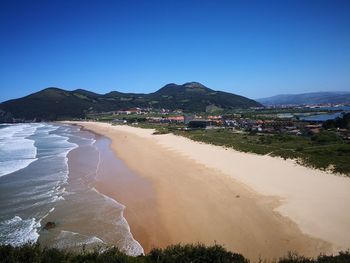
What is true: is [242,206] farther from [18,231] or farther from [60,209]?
[18,231]

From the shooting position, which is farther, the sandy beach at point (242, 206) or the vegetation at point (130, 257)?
the sandy beach at point (242, 206)

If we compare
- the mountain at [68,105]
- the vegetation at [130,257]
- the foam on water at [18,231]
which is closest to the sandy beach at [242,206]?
the vegetation at [130,257]

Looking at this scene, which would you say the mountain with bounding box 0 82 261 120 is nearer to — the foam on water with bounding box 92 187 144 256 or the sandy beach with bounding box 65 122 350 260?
the sandy beach with bounding box 65 122 350 260

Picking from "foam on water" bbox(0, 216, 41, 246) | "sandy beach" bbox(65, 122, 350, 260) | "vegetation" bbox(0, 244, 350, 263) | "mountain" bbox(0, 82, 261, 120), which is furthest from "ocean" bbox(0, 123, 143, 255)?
"mountain" bbox(0, 82, 261, 120)

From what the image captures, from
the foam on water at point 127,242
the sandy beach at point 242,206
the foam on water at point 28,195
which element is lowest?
the sandy beach at point 242,206

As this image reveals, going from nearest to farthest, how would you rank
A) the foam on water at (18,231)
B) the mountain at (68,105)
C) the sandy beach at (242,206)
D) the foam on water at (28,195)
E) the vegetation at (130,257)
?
the vegetation at (130,257)
the sandy beach at (242,206)
the foam on water at (18,231)
the foam on water at (28,195)
the mountain at (68,105)

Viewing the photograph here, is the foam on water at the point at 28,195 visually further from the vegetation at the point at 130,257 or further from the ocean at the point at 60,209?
the vegetation at the point at 130,257

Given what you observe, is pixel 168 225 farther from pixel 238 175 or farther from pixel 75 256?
pixel 238 175

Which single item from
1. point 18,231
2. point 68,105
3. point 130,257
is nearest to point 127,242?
point 130,257

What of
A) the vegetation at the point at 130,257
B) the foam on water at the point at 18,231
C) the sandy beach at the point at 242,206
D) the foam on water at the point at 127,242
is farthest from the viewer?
the foam on water at the point at 18,231
